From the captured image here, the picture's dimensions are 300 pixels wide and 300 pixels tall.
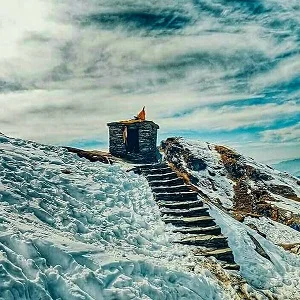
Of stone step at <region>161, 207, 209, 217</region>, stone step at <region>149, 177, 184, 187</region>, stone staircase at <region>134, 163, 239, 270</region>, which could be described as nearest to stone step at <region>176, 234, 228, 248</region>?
stone staircase at <region>134, 163, 239, 270</region>

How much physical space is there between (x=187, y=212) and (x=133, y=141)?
13.2m

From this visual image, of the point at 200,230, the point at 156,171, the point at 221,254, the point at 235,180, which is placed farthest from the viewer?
the point at 235,180

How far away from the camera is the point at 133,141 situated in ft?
96.8

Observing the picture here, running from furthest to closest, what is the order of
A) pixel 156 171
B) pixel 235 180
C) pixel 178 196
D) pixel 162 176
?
pixel 235 180, pixel 156 171, pixel 162 176, pixel 178 196

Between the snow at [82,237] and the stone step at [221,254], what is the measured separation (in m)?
0.67

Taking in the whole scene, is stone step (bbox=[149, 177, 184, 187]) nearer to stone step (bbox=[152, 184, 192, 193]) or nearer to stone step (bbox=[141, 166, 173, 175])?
A: stone step (bbox=[152, 184, 192, 193])

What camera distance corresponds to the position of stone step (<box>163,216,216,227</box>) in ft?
53.3

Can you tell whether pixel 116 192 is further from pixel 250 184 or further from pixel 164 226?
pixel 250 184

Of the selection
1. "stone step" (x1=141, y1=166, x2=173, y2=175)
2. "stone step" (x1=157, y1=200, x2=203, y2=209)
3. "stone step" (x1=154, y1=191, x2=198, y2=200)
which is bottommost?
"stone step" (x1=157, y1=200, x2=203, y2=209)

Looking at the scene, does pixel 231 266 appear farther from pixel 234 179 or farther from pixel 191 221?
pixel 234 179

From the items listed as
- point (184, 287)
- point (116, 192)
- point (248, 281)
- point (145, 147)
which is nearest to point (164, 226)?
point (116, 192)

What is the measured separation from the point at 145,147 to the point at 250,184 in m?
24.4

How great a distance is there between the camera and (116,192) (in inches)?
660

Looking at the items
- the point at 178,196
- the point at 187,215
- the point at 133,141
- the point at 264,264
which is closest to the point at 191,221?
the point at 187,215
